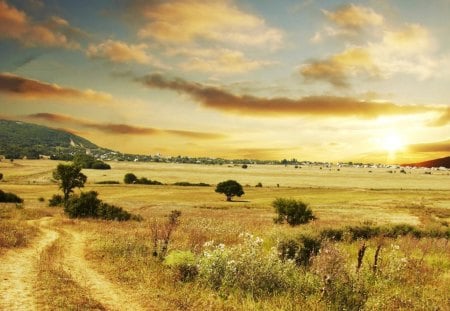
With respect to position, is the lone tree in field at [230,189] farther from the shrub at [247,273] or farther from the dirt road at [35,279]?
the shrub at [247,273]

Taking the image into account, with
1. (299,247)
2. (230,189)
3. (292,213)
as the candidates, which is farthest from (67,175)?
(299,247)

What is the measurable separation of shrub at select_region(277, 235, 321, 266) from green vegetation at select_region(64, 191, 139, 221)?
1046 inches

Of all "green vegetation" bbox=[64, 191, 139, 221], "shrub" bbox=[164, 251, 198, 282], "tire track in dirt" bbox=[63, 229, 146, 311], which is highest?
"shrub" bbox=[164, 251, 198, 282]

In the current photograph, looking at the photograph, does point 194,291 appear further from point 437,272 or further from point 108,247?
point 437,272

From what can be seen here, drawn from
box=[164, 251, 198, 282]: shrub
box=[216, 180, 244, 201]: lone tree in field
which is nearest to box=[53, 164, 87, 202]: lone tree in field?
box=[216, 180, 244, 201]: lone tree in field

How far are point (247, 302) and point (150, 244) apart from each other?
914 cm

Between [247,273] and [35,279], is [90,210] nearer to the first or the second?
[35,279]

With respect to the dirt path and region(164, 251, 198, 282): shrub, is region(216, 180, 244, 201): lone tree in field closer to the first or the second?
the dirt path

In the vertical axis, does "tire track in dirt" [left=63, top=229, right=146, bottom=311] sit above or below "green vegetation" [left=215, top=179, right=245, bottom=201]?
above

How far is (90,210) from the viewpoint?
4162 cm

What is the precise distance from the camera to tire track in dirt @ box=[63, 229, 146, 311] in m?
11.5

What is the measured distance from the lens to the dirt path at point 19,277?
11.2 metres

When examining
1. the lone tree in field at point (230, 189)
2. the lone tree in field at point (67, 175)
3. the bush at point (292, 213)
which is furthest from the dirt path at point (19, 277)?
the lone tree in field at point (230, 189)

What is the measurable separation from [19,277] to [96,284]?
286 cm
